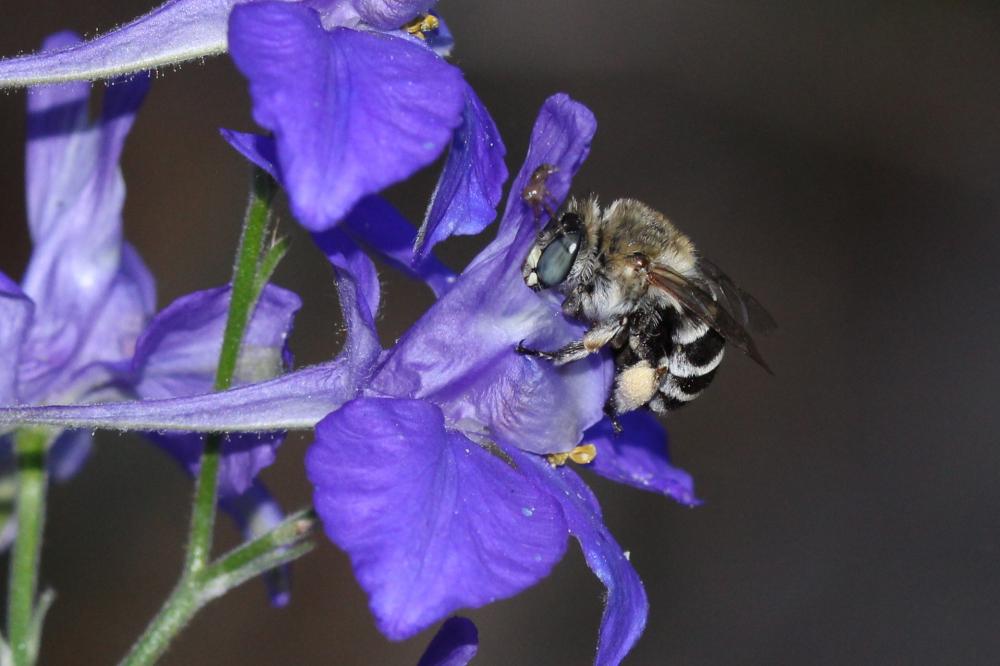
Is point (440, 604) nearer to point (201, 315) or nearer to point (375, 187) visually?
point (375, 187)

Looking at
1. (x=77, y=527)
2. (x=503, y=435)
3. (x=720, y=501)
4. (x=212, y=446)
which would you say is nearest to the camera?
(x=503, y=435)

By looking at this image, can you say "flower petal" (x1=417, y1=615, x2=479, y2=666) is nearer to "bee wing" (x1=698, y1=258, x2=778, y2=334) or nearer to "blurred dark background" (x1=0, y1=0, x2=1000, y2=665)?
"bee wing" (x1=698, y1=258, x2=778, y2=334)

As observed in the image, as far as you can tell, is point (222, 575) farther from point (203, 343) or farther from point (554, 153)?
point (554, 153)

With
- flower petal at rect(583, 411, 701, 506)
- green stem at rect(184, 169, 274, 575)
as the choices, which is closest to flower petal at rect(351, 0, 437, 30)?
green stem at rect(184, 169, 274, 575)

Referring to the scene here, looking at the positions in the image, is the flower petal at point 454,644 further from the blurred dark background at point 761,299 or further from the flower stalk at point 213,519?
the blurred dark background at point 761,299

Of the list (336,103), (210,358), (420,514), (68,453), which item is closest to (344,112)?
(336,103)

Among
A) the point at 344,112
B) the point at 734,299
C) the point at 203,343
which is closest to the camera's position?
the point at 344,112

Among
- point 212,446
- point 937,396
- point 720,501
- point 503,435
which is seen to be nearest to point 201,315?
point 212,446
